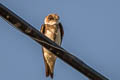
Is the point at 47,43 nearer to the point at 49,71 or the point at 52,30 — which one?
the point at 49,71

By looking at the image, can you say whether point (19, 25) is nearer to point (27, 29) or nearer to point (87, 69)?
point (27, 29)

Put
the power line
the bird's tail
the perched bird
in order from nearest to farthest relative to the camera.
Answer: the power line
the bird's tail
the perched bird

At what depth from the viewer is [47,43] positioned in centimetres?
444

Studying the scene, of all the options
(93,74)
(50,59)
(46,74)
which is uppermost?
(50,59)

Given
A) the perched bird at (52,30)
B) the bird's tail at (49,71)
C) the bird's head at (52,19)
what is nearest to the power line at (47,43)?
the bird's tail at (49,71)

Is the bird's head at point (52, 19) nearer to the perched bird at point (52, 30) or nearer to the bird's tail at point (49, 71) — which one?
the perched bird at point (52, 30)

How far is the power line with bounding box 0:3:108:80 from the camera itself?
4199 millimetres

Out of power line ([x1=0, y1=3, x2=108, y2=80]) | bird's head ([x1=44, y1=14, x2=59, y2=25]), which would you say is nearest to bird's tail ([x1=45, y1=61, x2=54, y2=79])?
bird's head ([x1=44, y1=14, x2=59, y2=25])

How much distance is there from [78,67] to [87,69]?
9 cm

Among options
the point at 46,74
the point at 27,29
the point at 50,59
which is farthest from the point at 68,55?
the point at 50,59

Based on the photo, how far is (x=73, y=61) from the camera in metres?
4.35

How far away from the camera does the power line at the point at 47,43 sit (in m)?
4.20

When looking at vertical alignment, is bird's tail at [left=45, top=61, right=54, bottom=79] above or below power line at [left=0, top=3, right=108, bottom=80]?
above

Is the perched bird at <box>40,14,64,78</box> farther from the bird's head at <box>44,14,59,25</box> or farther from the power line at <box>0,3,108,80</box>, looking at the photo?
the power line at <box>0,3,108,80</box>
